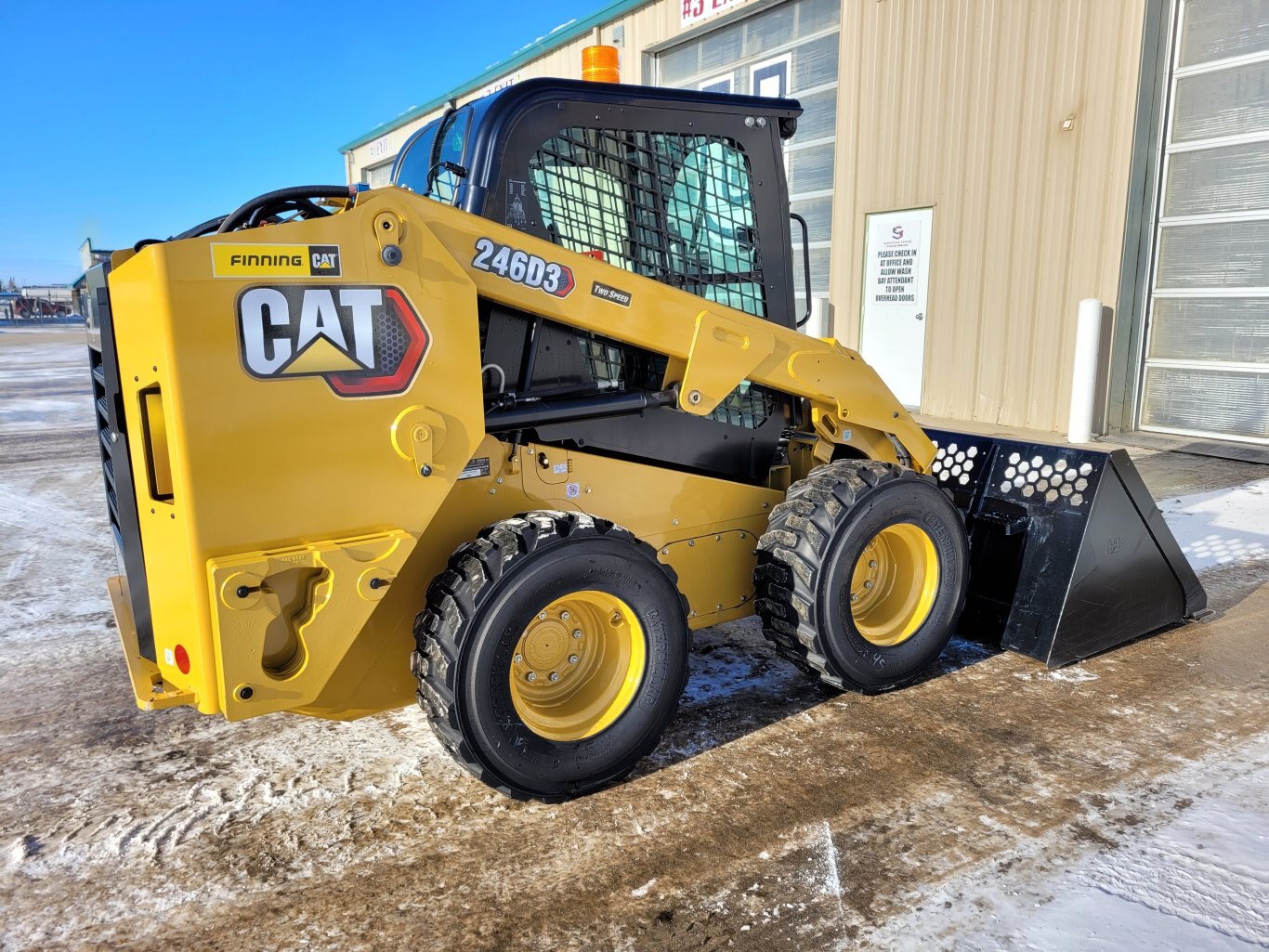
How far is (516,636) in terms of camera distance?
9.19 ft

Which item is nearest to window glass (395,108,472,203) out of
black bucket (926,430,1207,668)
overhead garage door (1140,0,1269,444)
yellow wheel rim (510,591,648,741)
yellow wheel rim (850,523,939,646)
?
yellow wheel rim (510,591,648,741)

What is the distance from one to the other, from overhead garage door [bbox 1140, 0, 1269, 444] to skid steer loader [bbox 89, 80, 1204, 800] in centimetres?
563

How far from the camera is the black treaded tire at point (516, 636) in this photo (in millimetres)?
2715

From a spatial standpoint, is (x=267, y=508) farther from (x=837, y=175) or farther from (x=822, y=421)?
(x=837, y=175)

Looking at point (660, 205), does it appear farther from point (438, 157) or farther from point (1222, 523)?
point (1222, 523)

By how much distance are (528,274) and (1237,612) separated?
13.3 feet

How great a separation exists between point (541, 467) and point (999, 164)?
880 cm

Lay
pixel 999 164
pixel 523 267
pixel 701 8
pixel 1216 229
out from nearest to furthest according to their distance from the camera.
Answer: pixel 523 267 → pixel 1216 229 → pixel 999 164 → pixel 701 8

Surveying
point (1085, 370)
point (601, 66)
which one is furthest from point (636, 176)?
point (1085, 370)

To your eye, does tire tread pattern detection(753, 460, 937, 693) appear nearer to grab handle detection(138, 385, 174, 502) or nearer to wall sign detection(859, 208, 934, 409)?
grab handle detection(138, 385, 174, 502)

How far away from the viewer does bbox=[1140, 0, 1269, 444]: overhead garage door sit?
847cm

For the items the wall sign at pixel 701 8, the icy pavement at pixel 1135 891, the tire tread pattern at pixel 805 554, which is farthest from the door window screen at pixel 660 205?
the wall sign at pixel 701 8

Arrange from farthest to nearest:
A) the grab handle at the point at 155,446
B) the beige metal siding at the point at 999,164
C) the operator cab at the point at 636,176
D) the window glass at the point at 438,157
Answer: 1. the beige metal siding at the point at 999,164
2. the window glass at the point at 438,157
3. the operator cab at the point at 636,176
4. the grab handle at the point at 155,446

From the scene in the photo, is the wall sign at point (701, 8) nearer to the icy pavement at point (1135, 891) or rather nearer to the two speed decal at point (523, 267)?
the two speed decal at point (523, 267)
